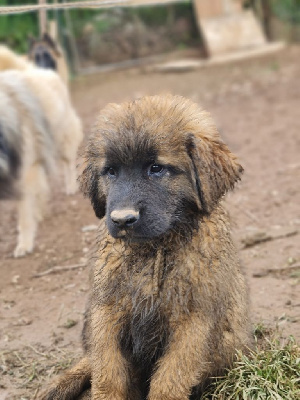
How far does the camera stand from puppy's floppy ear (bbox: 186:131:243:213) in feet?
10.8

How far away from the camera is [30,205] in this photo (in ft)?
23.1

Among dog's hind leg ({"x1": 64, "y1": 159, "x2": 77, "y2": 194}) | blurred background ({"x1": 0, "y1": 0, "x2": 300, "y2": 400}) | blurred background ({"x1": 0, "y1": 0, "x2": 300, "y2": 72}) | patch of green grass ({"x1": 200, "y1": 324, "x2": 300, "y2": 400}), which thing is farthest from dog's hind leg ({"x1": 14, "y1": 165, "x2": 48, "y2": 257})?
blurred background ({"x1": 0, "y1": 0, "x2": 300, "y2": 72})

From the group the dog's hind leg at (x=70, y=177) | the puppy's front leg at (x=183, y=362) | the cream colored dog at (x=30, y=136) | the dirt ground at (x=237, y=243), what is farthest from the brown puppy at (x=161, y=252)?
the dog's hind leg at (x=70, y=177)

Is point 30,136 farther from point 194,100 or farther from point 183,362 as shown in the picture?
point 194,100

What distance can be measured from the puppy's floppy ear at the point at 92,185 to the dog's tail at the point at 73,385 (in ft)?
2.86

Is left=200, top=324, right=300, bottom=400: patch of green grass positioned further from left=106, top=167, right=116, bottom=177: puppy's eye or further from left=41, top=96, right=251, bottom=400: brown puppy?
left=106, top=167, right=116, bottom=177: puppy's eye

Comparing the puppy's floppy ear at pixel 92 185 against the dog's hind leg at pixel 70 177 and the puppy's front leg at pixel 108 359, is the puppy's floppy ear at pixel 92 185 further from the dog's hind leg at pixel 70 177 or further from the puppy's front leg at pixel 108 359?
the dog's hind leg at pixel 70 177

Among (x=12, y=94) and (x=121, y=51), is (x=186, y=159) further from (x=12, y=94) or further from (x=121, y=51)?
(x=121, y=51)

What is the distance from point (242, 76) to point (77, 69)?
369 cm

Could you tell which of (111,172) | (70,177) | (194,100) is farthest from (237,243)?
(194,100)

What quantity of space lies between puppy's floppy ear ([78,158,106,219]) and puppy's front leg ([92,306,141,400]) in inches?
21.7

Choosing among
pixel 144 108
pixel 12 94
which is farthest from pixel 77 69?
pixel 144 108

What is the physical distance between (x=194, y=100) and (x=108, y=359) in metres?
8.34

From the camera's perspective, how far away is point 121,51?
15211mm
